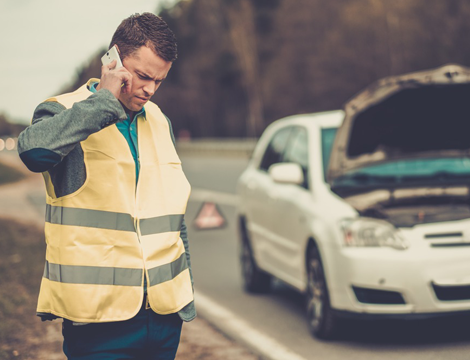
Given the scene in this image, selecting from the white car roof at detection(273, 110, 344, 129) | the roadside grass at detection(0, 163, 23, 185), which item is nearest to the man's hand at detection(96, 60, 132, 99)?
the white car roof at detection(273, 110, 344, 129)

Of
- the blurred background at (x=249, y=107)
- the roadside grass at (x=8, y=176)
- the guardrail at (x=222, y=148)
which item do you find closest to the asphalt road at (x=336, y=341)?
the blurred background at (x=249, y=107)

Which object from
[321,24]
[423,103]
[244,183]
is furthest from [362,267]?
[321,24]

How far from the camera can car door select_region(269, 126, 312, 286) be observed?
23.5 ft

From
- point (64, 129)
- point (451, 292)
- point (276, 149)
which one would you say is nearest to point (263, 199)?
point (276, 149)

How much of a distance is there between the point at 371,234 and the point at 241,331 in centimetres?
148

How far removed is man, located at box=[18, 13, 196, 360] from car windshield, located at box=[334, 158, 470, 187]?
164 inches

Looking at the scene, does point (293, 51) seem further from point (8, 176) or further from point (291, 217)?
point (291, 217)

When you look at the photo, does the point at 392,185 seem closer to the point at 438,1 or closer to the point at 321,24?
the point at 438,1

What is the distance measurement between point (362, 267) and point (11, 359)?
98.0 inches

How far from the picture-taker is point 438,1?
3959cm

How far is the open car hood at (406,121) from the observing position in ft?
21.9

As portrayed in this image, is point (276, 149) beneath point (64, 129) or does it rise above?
beneath

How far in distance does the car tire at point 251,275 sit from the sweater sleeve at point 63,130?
243 inches

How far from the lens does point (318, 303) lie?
666 cm
